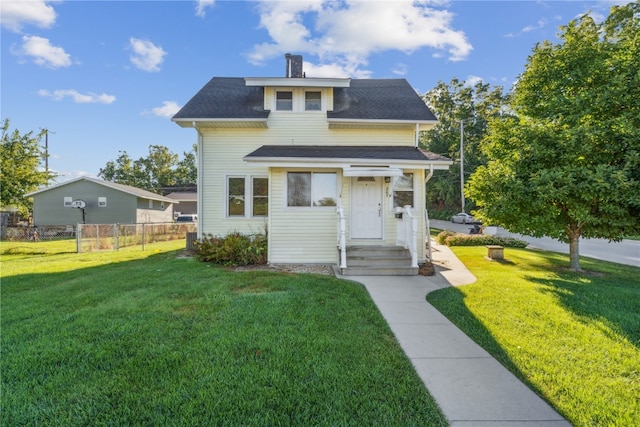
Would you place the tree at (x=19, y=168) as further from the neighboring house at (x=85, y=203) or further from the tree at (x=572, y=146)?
the tree at (x=572, y=146)

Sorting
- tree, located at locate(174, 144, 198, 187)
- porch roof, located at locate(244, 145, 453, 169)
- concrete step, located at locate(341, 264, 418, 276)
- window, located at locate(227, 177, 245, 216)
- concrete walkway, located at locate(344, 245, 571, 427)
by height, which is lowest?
Result: concrete walkway, located at locate(344, 245, 571, 427)

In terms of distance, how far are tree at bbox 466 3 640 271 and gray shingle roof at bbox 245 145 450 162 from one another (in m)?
1.81

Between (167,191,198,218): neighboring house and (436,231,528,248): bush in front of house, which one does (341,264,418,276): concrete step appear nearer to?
(436,231,528,248): bush in front of house

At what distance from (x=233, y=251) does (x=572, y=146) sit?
917 cm

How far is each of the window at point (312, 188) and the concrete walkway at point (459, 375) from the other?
14.0 feet

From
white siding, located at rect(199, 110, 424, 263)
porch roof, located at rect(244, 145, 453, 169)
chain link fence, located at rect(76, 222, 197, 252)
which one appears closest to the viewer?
porch roof, located at rect(244, 145, 453, 169)

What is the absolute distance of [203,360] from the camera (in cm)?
318

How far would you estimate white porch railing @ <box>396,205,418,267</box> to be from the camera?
26.6ft

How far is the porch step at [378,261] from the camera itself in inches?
313

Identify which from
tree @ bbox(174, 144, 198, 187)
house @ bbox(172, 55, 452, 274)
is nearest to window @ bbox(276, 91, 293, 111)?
house @ bbox(172, 55, 452, 274)

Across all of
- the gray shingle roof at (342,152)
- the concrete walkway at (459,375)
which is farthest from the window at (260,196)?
the concrete walkway at (459,375)

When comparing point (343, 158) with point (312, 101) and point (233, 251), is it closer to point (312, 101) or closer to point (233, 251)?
point (312, 101)

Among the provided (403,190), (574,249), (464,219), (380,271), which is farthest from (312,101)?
(464,219)

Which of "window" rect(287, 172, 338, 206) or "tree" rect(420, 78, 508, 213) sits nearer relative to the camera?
"window" rect(287, 172, 338, 206)
